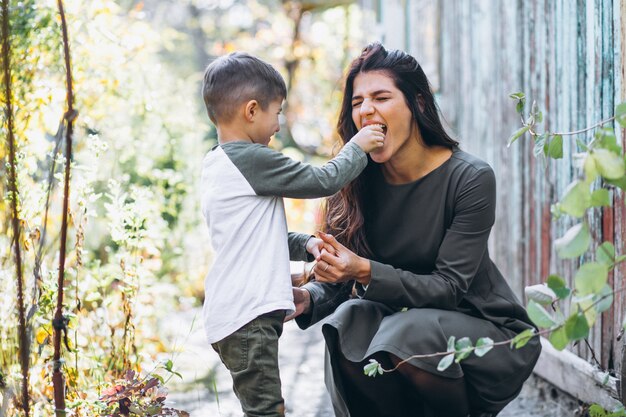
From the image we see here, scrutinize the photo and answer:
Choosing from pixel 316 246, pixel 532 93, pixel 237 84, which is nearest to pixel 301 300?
pixel 316 246

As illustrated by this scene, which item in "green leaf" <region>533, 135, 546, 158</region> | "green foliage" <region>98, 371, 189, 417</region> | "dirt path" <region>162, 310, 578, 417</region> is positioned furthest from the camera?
"dirt path" <region>162, 310, 578, 417</region>

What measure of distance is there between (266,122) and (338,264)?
1.65 feet

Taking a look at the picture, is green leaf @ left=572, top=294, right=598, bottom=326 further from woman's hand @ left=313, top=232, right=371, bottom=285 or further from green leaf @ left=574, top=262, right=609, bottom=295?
woman's hand @ left=313, top=232, right=371, bottom=285

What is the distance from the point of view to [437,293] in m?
2.77

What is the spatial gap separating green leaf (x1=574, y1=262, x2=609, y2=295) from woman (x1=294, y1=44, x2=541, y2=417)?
42.1 inches

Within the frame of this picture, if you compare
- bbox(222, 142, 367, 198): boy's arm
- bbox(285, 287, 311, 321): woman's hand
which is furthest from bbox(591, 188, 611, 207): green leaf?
bbox(285, 287, 311, 321): woman's hand

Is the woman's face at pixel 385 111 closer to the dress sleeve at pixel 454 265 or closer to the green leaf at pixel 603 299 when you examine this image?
the dress sleeve at pixel 454 265

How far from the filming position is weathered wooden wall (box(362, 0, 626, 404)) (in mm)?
3182

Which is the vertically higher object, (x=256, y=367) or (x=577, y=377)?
(x=256, y=367)

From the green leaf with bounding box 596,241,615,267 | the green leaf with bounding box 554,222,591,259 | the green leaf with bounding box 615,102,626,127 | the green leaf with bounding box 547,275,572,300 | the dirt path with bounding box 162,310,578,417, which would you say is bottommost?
the dirt path with bounding box 162,310,578,417

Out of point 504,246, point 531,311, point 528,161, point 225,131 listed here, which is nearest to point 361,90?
point 225,131

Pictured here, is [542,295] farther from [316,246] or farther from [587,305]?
[316,246]

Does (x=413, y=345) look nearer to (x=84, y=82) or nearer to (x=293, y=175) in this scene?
(x=293, y=175)

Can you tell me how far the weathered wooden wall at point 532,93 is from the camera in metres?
3.18
